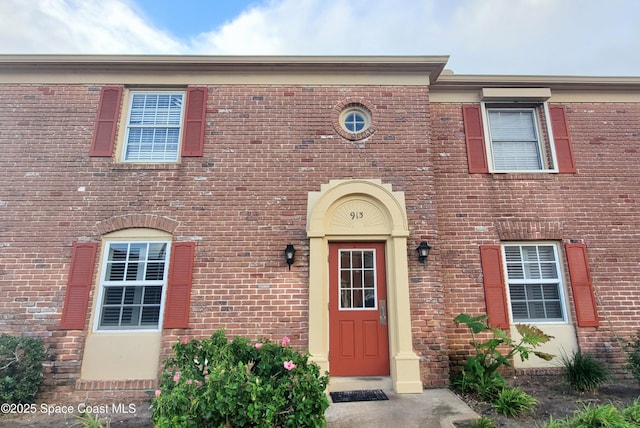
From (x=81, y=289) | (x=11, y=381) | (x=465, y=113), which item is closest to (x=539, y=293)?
(x=465, y=113)

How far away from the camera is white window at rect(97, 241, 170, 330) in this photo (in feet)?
18.6

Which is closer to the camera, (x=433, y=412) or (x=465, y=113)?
(x=433, y=412)

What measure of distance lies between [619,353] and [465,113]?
5068 millimetres

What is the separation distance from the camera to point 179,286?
5.66m

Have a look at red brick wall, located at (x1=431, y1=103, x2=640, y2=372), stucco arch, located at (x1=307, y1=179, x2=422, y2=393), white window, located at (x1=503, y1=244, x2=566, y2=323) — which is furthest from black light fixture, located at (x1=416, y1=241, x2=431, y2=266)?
white window, located at (x1=503, y1=244, x2=566, y2=323)

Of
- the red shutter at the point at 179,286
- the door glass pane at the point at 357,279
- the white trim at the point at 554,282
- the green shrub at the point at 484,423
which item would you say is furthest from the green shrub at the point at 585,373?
the red shutter at the point at 179,286

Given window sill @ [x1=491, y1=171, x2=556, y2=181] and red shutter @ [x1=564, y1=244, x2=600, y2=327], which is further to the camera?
window sill @ [x1=491, y1=171, x2=556, y2=181]

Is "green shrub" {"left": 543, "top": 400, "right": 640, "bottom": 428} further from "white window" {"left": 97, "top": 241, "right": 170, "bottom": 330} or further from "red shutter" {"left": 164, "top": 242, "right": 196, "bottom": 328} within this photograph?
"white window" {"left": 97, "top": 241, "right": 170, "bottom": 330}

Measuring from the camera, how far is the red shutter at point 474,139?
660 cm

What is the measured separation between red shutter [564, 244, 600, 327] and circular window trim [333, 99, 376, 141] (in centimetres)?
424

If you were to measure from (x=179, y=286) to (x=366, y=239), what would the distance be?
3.23 metres

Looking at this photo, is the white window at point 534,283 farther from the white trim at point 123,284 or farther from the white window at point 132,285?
the white window at point 132,285

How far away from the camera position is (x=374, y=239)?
5.95 metres

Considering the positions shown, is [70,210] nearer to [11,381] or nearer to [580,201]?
[11,381]
